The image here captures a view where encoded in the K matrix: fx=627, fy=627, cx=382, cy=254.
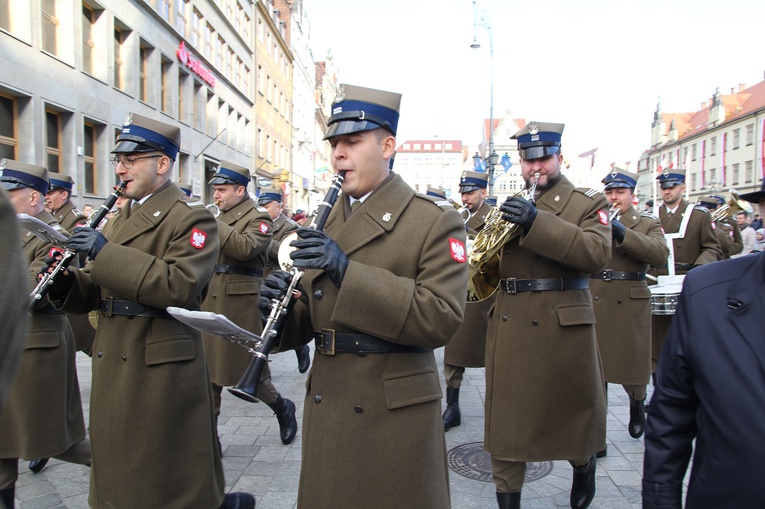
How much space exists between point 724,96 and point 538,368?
87.1 metres

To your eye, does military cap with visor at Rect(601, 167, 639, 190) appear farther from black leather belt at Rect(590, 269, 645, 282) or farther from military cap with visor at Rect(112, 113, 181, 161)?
military cap with visor at Rect(112, 113, 181, 161)

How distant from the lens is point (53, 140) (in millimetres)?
16594

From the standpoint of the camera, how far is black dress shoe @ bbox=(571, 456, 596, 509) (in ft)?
13.1

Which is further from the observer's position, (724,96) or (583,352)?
(724,96)

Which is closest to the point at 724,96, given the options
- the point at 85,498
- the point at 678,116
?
the point at 678,116

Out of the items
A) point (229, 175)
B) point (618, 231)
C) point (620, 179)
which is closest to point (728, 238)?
point (620, 179)

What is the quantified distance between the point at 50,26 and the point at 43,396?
Result: 50.7ft

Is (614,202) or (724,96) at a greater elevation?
(724,96)

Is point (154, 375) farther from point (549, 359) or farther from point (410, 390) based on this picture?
point (549, 359)

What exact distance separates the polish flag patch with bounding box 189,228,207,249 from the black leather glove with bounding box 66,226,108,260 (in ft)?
1.47

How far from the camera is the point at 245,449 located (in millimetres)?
5434

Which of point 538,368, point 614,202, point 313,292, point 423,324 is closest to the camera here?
point 423,324

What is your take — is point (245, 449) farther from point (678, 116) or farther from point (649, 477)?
point (678, 116)

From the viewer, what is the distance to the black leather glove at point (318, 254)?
2.36m
